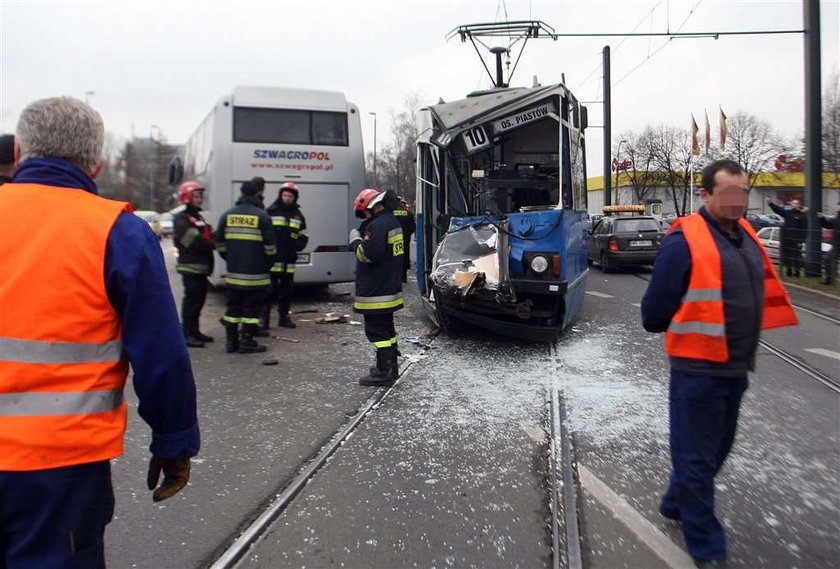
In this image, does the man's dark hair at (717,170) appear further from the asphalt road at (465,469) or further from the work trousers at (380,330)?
the work trousers at (380,330)

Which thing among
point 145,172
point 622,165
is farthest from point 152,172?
point 622,165

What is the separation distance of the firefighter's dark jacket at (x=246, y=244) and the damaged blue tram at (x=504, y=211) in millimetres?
2074

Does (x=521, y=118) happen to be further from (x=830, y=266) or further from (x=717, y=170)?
(x=830, y=266)

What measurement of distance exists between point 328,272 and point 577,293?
15.6 ft

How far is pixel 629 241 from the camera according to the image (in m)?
17.3

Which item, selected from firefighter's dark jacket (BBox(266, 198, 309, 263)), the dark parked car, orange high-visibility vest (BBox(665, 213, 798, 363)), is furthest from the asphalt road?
the dark parked car

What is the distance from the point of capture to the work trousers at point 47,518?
1819 mm

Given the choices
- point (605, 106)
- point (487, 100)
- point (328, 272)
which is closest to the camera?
point (487, 100)

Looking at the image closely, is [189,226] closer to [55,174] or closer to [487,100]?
[487,100]

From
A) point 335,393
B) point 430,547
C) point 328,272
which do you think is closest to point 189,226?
point 335,393

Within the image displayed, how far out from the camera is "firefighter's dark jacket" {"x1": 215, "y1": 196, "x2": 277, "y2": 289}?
762 centimetres

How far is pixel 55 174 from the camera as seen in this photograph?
6.42 ft

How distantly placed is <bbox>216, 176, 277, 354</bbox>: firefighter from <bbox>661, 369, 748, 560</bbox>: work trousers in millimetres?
5569

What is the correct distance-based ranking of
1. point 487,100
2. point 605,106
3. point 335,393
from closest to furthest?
point 335,393 < point 487,100 < point 605,106
